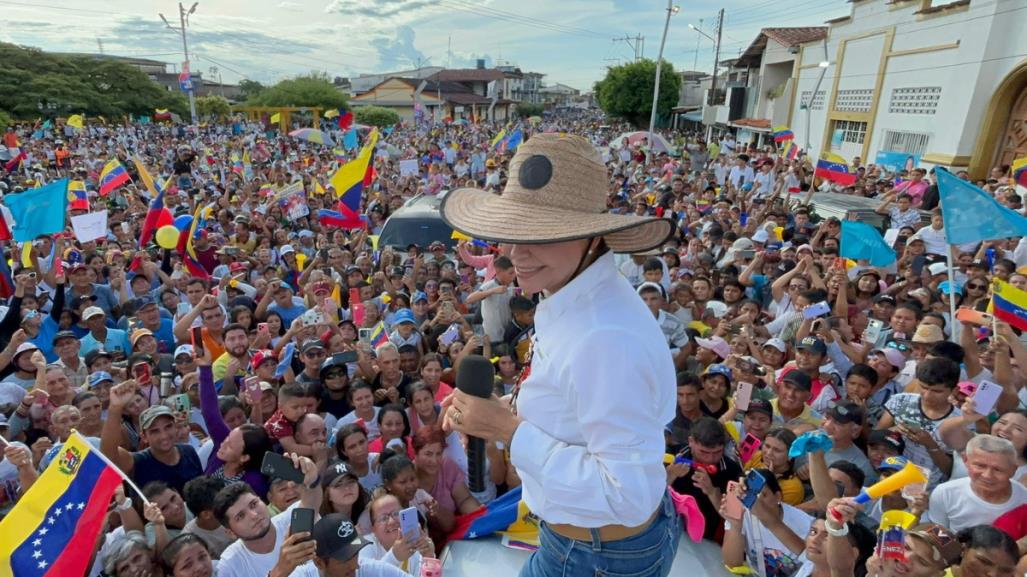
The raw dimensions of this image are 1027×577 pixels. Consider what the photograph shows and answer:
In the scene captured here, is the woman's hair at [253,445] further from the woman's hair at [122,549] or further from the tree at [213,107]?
the tree at [213,107]

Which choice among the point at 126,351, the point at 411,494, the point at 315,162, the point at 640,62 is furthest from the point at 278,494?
the point at 640,62

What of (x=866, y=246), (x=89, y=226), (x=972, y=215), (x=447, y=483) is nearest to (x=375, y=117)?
(x=89, y=226)

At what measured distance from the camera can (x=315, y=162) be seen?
2144 centimetres

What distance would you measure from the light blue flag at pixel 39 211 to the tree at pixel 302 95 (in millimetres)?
54214

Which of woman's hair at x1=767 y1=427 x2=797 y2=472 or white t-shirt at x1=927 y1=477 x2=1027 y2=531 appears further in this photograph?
woman's hair at x1=767 y1=427 x2=797 y2=472

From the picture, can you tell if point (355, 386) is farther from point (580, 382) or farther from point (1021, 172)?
point (1021, 172)

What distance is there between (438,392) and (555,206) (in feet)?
12.8

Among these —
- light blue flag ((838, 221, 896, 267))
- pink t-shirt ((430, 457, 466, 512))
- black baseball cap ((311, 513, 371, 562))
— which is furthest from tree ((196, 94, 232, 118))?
black baseball cap ((311, 513, 371, 562))

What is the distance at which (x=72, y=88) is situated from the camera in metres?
41.4

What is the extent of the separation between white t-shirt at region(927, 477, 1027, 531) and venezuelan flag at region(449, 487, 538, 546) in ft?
7.00

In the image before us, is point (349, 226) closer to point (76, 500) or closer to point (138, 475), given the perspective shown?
point (138, 475)

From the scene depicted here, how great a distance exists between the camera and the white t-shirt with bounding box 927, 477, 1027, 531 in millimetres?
2984

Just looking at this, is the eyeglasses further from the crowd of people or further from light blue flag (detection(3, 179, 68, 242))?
light blue flag (detection(3, 179, 68, 242))

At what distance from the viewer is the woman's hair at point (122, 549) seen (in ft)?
9.33
